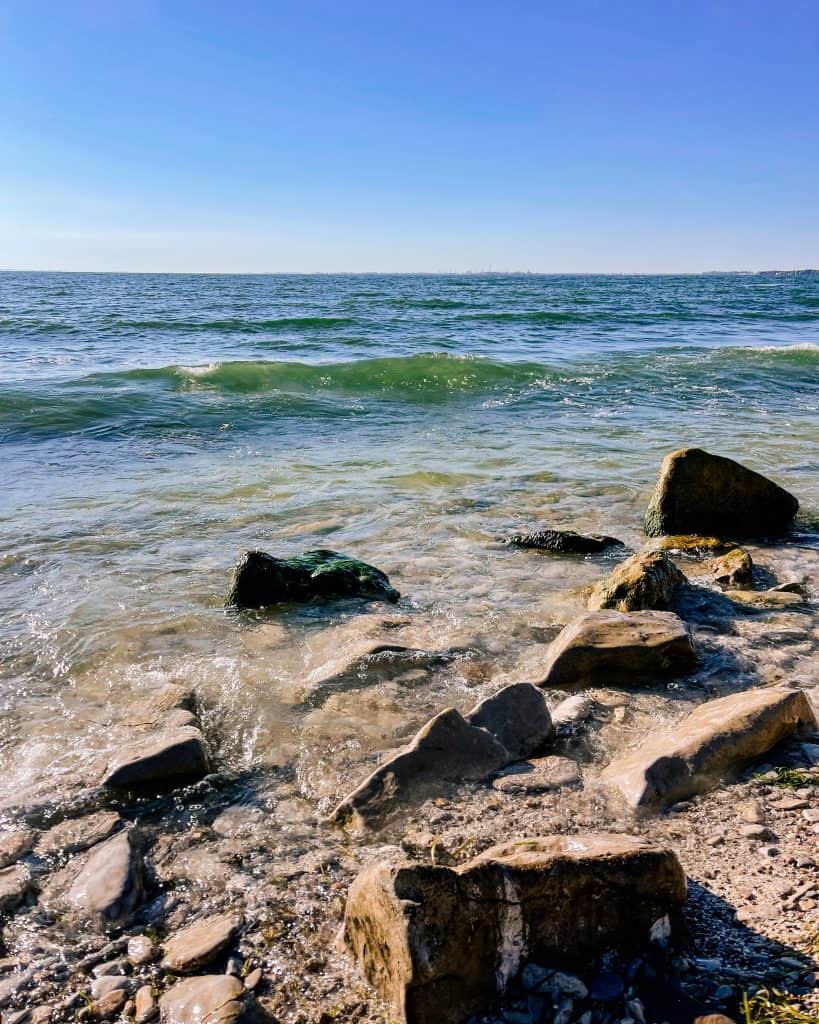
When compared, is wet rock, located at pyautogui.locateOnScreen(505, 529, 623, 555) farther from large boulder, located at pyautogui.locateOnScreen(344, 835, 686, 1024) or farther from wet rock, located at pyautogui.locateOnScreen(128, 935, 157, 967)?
wet rock, located at pyautogui.locateOnScreen(128, 935, 157, 967)

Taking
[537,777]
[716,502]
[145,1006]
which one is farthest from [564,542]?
[145,1006]

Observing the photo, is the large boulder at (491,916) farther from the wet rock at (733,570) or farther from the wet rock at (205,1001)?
the wet rock at (733,570)

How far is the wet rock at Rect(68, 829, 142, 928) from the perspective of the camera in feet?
7.99

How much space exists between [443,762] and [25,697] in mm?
2257

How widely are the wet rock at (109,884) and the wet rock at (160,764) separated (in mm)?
385

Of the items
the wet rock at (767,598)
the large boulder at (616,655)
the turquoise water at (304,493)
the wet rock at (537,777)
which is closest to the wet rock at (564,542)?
the turquoise water at (304,493)

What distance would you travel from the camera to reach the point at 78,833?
113 inches

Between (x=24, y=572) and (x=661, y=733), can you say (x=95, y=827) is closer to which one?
(x=661, y=733)

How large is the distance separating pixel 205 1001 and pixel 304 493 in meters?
6.23

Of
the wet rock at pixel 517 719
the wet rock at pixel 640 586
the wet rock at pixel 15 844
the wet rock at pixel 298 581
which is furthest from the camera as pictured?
the wet rock at pixel 298 581

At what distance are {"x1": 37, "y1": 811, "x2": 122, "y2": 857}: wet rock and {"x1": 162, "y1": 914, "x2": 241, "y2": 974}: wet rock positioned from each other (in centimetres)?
67

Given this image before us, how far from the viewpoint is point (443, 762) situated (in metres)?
3.07

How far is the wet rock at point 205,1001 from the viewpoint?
2.03 meters

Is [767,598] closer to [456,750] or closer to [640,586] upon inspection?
[640,586]
